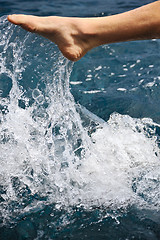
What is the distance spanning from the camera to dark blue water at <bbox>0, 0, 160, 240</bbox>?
1.94 m

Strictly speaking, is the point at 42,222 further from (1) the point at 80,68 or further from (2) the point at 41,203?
(1) the point at 80,68

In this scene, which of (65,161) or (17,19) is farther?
(65,161)

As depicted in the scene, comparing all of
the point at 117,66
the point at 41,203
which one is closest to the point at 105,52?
the point at 117,66

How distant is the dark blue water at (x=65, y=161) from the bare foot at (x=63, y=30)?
28 cm

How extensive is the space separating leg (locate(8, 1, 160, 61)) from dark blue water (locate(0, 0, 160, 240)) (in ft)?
0.99

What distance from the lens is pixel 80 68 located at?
151 inches

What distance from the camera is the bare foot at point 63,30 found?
75.9 inches

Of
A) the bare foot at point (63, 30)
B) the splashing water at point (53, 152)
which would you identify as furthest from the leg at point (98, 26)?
the splashing water at point (53, 152)

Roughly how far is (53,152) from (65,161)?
0.11 m

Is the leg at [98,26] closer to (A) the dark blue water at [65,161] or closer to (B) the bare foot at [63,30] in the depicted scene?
(B) the bare foot at [63,30]

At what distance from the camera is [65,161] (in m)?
2.34

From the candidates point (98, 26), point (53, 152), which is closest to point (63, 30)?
point (98, 26)

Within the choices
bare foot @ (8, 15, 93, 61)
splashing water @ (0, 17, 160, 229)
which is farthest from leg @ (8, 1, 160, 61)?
splashing water @ (0, 17, 160, 229)

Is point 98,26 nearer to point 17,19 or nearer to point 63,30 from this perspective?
point 63,30
